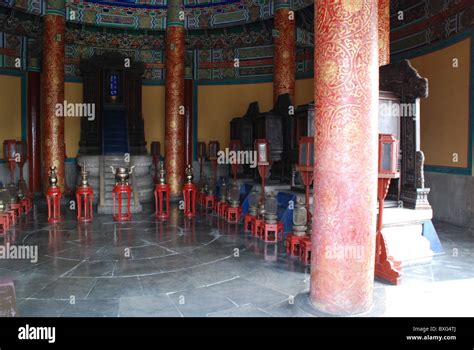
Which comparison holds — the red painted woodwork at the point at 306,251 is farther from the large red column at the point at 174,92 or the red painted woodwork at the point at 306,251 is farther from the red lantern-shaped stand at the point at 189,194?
the large red column at the point at 174,92

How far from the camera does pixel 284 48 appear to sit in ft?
35.0

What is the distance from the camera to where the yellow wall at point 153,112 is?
45.1 ft

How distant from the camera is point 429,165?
8711 mm

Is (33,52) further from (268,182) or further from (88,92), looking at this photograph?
(268,182)

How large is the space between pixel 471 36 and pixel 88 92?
9872 mm

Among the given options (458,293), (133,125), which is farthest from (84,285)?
(133,125)

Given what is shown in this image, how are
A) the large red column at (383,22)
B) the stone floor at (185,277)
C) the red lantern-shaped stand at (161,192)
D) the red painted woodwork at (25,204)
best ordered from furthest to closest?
the red painted woodwork at (25,204) → the red lantern-shaped stand at (161,192) → the large red column at (383,22) → the stone floor at (185,277)

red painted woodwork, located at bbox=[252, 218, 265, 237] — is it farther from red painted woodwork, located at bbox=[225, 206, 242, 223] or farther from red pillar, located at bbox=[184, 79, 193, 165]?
red pillar, located at bbox=[184, 79, 193, 165]

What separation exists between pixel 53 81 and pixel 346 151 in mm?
8589

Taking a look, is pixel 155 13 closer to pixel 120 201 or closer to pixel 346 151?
pixel 120 201

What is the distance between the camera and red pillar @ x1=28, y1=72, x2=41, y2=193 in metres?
11.9

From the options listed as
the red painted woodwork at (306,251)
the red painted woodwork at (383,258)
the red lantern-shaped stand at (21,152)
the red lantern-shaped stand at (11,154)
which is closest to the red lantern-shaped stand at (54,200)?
the red lantern-shaped stand at (11,154)

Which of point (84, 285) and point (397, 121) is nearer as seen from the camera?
point (84, 285)

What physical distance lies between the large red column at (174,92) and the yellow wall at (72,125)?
360 cm
